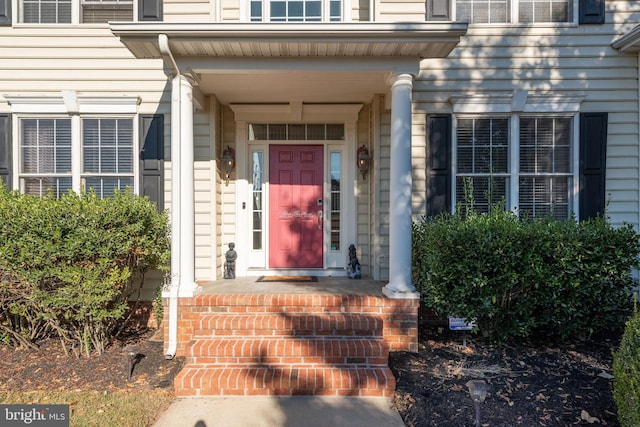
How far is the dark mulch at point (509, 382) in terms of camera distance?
9.16ft

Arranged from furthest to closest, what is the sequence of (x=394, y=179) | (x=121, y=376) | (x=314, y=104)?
(x=314, y=104)
(x=394, y=179)
(x=121, y=376)

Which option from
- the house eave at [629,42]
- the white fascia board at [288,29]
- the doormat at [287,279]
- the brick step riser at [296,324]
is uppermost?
the house eave at [629,42]

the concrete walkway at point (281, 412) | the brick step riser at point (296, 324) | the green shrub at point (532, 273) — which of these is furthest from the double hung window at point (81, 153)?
the green shrub at point (532, 273)

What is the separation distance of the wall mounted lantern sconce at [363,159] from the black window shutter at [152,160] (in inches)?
99.4

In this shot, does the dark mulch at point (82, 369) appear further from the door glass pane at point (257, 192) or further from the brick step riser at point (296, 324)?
the door glass pane at point (257, 192)

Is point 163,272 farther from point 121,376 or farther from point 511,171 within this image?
point 511,171

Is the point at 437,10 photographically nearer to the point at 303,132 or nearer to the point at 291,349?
the point at 303,132

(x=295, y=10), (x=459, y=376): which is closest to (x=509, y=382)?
(x=459, y=376)

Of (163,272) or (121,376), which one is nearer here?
(121,376)

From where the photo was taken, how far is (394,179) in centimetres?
398

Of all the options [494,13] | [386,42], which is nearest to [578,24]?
[494,13]

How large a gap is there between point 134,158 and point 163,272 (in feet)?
4.88

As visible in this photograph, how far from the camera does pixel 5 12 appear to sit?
482 cm

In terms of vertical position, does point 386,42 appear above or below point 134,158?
above
